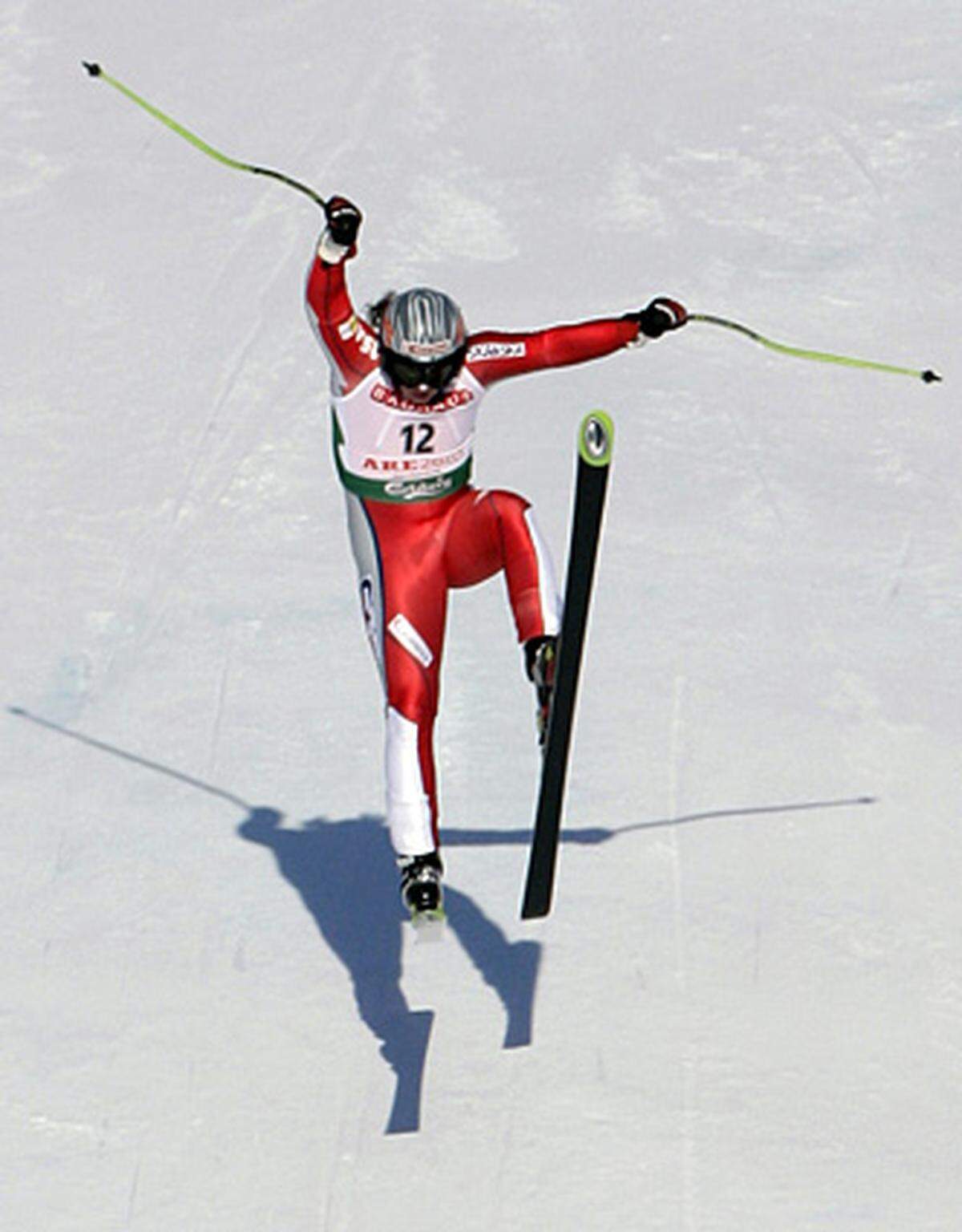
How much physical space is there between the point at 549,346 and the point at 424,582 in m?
0.78

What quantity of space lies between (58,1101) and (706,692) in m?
2.99

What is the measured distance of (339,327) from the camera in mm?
7566

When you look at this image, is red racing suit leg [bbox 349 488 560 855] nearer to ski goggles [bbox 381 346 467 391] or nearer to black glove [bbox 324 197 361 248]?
ski goggles [bbox 381 346 467 391]

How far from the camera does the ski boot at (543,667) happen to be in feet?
24.0

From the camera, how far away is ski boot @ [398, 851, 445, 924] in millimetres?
7266

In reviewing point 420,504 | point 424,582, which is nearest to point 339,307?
point 420,504

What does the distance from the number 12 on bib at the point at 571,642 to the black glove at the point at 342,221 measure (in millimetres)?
909

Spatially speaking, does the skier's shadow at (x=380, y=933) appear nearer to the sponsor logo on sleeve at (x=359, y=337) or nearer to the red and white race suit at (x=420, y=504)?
the red and white race suit at (x=420, y=504)

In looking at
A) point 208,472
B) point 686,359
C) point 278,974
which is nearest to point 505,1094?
point 278,974

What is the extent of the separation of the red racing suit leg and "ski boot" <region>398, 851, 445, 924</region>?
123 millimetres

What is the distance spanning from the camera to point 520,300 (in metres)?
12.1

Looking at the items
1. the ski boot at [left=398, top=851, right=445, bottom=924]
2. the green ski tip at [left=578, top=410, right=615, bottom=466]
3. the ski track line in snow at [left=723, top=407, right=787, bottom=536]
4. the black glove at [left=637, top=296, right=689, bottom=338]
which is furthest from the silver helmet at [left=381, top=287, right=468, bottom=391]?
the ski track line in snow at [left=723, top=407, right=787, bottom=536]

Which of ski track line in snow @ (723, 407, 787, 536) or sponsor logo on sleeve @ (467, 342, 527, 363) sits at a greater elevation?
sponsor logo on sleeve @ (467, 342, 527, 363)

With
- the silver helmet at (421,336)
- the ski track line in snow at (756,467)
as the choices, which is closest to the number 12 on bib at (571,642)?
the silver helmet at (421,336)
